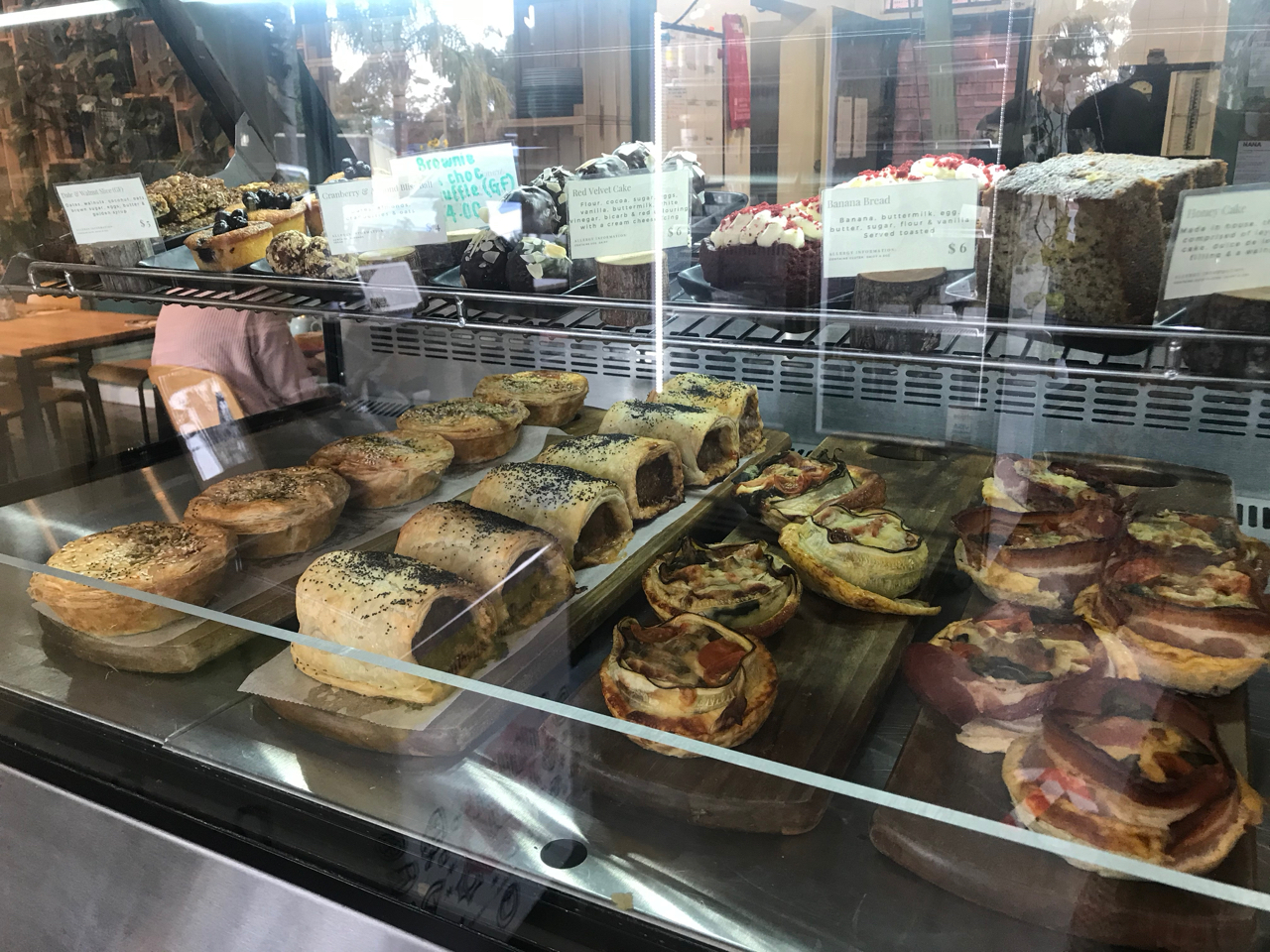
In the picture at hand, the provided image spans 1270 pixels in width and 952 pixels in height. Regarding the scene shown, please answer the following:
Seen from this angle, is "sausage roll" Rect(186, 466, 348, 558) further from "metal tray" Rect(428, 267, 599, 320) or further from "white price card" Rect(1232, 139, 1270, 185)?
"white price card" Rect(1232, 139, 1270, 185)

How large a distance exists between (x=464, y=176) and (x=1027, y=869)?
1.12 metres

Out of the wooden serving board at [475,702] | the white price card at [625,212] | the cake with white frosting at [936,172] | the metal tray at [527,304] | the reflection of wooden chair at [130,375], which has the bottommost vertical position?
the wooden serving board at [475,702]

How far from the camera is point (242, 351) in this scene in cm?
193

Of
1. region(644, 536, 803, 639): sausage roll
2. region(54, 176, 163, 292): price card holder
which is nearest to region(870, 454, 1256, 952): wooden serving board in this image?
region(644, 536, 803, 639): sausage roll

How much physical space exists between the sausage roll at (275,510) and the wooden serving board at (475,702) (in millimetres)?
357

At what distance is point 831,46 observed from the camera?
1090mm

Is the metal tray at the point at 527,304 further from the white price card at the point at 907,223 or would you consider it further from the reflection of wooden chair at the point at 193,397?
the reflection of wooden chair at the point at 193,397

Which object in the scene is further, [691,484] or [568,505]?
[691,484]

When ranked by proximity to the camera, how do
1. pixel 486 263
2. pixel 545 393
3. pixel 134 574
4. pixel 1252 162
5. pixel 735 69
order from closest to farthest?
pixel 1252 162
pixel 735 69
pixel 134 574
pixel 486 263
pixel 545 393

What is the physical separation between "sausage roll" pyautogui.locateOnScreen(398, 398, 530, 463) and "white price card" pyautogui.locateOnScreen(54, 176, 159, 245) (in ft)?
1.86

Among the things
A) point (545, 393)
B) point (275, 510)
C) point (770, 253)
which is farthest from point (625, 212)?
point (275, 510)

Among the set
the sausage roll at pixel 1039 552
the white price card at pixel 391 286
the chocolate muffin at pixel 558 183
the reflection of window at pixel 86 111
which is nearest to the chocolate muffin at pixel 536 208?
the chocolate muffin at pixel 558 183

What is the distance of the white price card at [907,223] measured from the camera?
1061mm

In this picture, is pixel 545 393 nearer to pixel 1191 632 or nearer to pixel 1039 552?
pixel 1039 552
